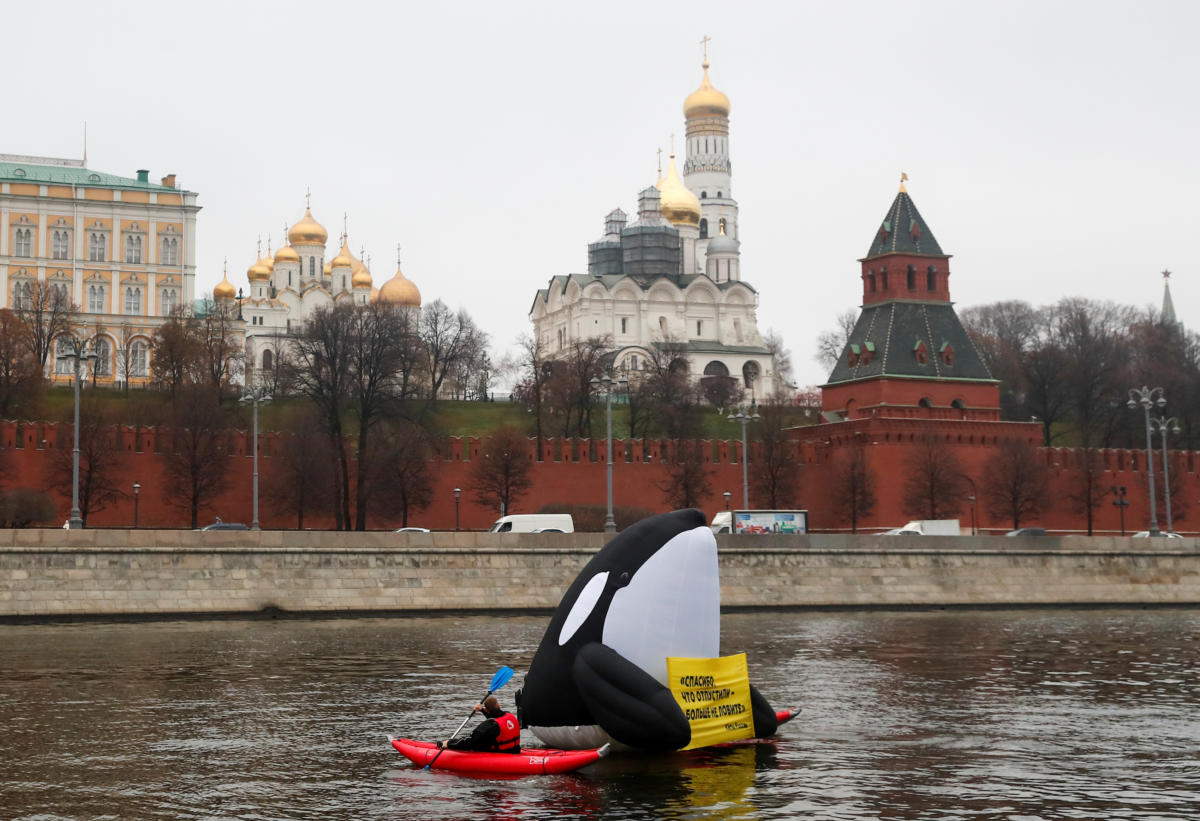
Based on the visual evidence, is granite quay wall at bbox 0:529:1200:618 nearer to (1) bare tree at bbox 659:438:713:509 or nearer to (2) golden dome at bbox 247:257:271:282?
(1) bare tree at bbox 659:438:713:509

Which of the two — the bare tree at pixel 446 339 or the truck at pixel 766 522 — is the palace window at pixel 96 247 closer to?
the bare tree at pixel 446 339

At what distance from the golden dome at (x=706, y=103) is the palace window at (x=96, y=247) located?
4033 cm

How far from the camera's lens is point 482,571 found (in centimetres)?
3888

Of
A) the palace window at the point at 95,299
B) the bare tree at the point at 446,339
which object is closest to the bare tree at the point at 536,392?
the bare tree at the point at 446,339

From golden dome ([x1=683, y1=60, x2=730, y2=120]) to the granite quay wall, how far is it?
7116cm

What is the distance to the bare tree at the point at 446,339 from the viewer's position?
3123 inches

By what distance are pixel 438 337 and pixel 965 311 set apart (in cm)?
3507

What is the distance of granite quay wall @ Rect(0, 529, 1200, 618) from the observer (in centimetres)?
3528

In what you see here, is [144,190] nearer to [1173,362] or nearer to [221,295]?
[221,295]

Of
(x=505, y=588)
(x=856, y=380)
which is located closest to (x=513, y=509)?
(x=856, y=380)

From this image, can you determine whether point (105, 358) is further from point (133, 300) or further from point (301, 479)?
point (301, 479)

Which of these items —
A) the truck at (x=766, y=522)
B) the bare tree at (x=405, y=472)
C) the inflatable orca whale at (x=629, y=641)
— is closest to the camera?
the inflatable orca whale at (x=629, y=641)

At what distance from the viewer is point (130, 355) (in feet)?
286

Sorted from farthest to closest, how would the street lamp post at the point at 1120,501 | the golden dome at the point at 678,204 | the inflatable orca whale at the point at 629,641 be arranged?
the golden dome at the point at 678,204 < the street lamp post at the point at 1120,501 < the inflatable orca whale at the point at 629,641
